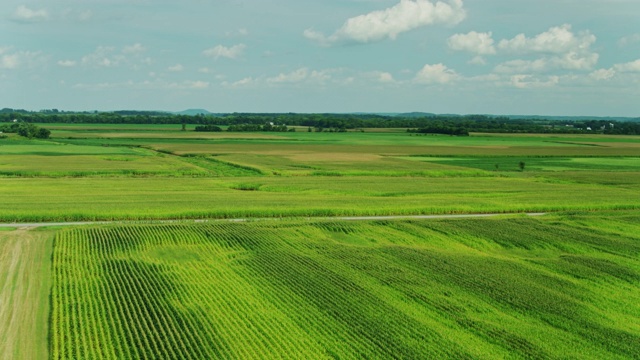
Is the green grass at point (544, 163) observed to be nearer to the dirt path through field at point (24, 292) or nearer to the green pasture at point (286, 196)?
the green pasture at point (286, 196)

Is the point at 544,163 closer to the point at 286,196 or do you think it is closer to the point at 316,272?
the point at 286,196

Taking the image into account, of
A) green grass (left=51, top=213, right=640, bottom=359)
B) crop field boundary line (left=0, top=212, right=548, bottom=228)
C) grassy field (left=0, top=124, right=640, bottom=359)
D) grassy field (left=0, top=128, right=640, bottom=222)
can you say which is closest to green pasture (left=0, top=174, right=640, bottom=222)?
grassy field (left=0, top=128, right=640, bottom=222)

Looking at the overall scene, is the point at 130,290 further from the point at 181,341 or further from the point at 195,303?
the point at 181,341

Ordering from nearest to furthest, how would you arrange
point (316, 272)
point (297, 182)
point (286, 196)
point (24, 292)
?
1. point (24, 292)
2. point (316, 272)
3. point (286, 196)
4. point (297, 182)

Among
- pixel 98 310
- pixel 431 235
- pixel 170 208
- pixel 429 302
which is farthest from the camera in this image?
pixel 170 208

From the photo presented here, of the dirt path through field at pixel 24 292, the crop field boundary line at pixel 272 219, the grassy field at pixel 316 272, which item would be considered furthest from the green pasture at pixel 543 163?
the dirt path through field at pixel 24 292

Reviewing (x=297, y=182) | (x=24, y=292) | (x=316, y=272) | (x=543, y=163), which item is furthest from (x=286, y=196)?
(x=543, y=163)

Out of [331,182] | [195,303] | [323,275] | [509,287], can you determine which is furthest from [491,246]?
[331,182]
